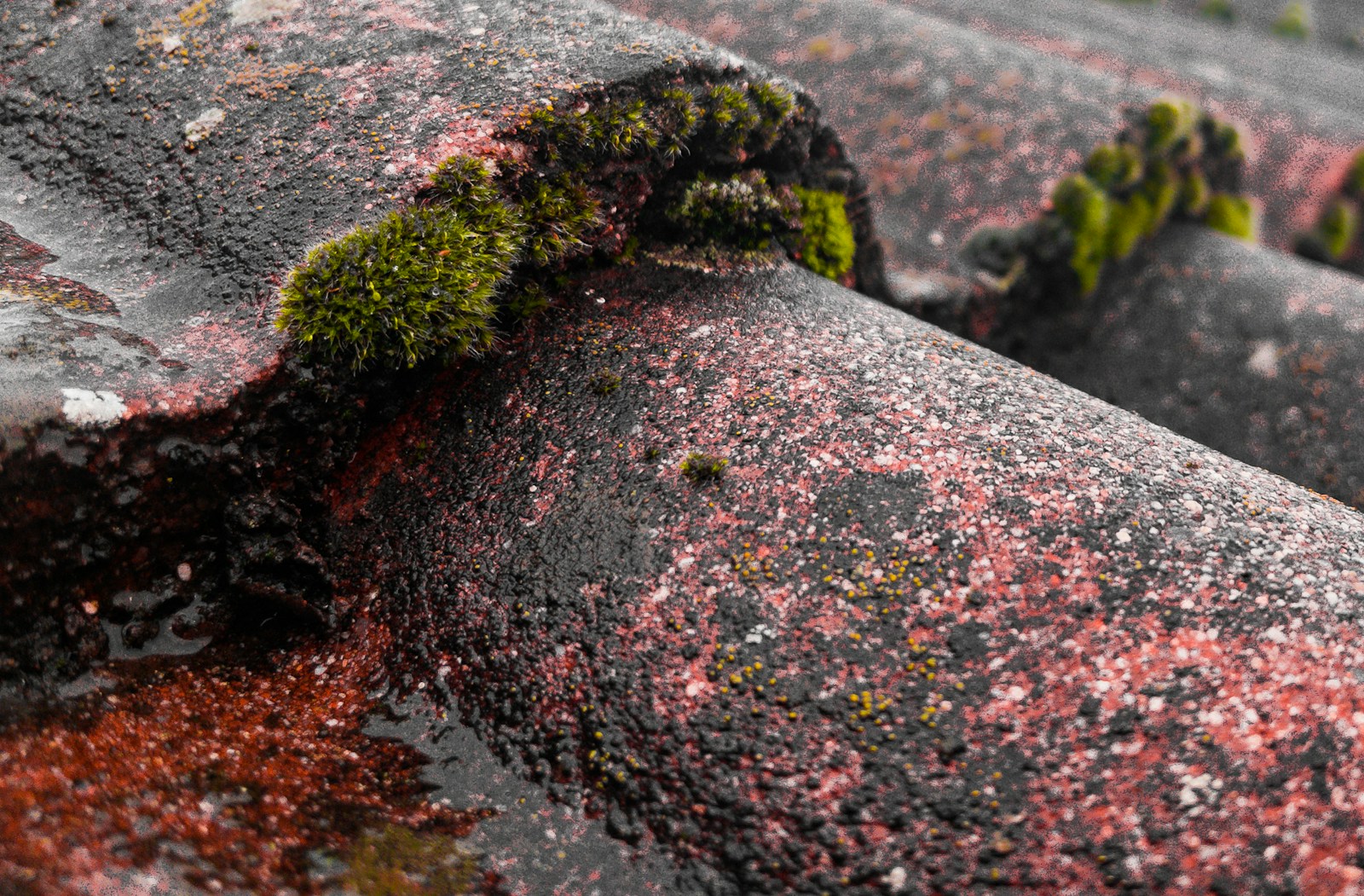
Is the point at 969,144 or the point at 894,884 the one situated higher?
the point at 969,144

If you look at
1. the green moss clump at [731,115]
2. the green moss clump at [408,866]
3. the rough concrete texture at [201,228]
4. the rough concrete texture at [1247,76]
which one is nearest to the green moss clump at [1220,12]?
the rough concrete texture at [1247,76]

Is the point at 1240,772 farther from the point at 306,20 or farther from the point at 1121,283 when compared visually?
the point at 1121,283

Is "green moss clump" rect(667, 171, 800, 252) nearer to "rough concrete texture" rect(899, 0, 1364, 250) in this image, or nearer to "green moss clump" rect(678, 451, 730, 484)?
"green moss clump" rect(678, 451, 730, 484)

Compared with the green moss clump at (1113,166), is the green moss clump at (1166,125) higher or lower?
higher

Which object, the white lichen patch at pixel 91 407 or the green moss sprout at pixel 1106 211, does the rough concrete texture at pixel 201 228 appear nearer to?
the white lichen patch at pixel 91 407

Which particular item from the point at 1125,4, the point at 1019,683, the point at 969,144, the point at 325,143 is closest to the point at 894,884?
the point at 1019,683

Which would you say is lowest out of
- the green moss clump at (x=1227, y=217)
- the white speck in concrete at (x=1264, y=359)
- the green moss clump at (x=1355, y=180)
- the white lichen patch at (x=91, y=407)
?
the white speck in concrete at (x=1264, y=359)

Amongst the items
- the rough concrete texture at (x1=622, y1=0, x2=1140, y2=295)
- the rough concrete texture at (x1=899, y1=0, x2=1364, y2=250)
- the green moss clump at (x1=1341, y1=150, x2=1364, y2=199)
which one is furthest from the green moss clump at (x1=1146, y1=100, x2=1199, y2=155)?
the green moss clump at (x1=1341, y1=150, x2=1364, y2=199)
